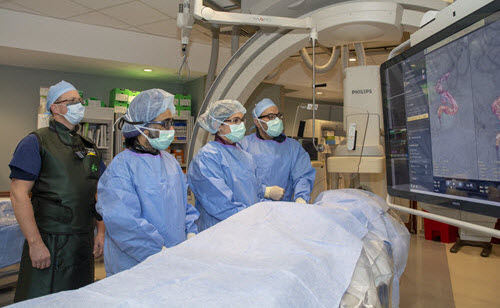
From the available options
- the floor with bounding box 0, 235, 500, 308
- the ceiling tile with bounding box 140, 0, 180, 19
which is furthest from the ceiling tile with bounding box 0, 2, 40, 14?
the floor with bounding box 0, 235, 500, 308

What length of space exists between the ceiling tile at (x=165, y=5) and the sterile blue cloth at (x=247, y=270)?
10.3ft

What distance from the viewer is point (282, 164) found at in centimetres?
264

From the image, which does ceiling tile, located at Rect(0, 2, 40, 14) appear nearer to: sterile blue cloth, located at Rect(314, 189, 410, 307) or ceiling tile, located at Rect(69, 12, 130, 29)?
ceiling tile, located at Rect(69, 12, 130, 29)

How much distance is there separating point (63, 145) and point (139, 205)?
72cm

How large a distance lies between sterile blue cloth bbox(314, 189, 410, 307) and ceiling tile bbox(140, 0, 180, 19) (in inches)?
113

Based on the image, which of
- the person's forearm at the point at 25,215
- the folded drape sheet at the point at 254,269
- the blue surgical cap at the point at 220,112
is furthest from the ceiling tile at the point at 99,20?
the folded drape sheet at the point at 254,269

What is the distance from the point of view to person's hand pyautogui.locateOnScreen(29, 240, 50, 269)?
1.79m

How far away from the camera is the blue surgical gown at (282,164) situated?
8.52ft

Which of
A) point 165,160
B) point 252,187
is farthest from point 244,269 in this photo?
point 252,187

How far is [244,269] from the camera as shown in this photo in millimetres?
678

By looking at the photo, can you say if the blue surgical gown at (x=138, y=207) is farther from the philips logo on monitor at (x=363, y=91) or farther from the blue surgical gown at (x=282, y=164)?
the philips logo on monitor at (x=363, y=91)

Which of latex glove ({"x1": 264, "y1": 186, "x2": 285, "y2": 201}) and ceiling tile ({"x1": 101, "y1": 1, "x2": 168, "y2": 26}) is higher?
ceiling tile ({"x1": 101, "y1": 1, "x2": 168, "y2": 26})

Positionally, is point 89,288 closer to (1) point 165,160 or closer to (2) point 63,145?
(1) point 165,160

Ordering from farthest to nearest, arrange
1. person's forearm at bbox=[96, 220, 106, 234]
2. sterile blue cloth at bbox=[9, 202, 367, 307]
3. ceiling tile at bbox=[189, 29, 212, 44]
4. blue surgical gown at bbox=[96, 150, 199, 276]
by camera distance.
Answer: ceiling tile at bbox=[189, 29, 212, 44] → person's forearm at bbox=[96, 220, 106, 234] → blue surgical gown at bbox=[96, 150, 199, 276] → sterile blue cloth at bbox=[9, 202, 367, 307]
